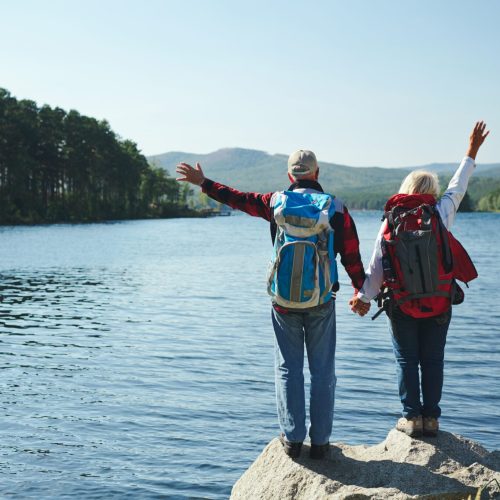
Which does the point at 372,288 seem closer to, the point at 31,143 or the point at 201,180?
the point at 201,180

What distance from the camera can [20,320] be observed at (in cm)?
2081

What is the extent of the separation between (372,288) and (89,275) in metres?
30.8

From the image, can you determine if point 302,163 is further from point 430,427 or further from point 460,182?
point 430,427

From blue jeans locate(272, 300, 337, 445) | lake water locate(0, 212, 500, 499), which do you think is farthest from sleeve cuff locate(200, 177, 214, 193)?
lake water locate(0, 212, 500, 499)

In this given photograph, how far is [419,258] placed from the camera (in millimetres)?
6086

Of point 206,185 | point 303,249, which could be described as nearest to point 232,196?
point 206,185

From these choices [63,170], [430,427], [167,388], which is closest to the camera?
[430,427]

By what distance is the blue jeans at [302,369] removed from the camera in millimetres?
6164

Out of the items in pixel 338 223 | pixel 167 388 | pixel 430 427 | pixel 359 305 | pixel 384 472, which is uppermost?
pixel 338 223

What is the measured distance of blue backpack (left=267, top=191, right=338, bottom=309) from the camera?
592 cm

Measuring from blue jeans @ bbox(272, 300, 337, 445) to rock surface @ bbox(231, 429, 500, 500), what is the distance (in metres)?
0.24

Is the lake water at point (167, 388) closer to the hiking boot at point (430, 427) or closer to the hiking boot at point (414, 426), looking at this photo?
the hiking boot at point (414, 426)

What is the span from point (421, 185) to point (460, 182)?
18.5 inches

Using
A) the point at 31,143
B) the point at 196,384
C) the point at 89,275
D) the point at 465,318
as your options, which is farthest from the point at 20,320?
the point at 31,143
